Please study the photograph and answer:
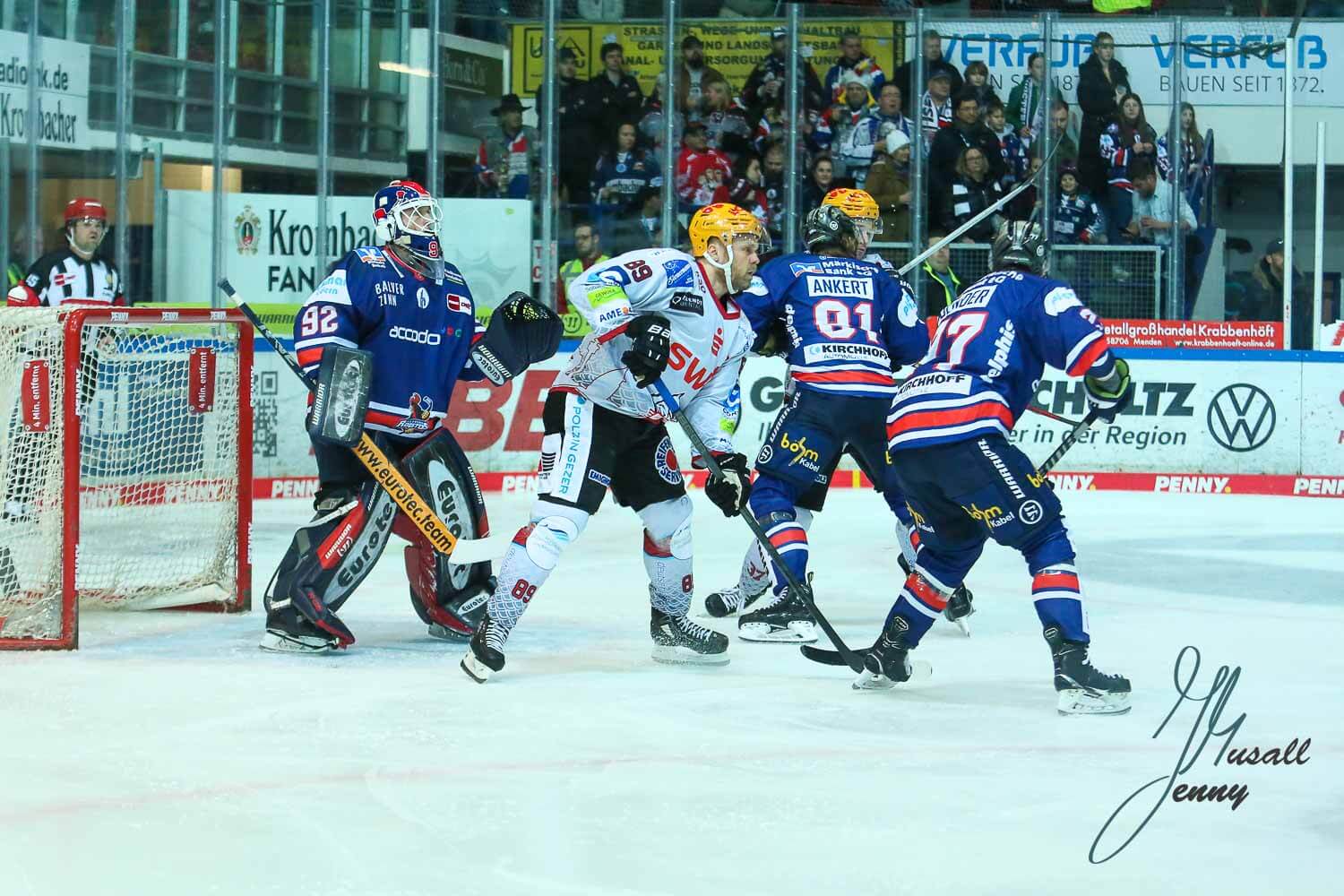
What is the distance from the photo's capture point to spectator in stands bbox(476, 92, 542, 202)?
36.9 feet

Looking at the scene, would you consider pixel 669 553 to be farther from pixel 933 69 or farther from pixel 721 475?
pixel 933 69

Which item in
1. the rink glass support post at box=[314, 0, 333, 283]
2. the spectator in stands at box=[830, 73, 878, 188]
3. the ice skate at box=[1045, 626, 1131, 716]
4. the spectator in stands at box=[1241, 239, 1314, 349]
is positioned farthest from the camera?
the spectator in stands at box=[830, 73, 878, 188]

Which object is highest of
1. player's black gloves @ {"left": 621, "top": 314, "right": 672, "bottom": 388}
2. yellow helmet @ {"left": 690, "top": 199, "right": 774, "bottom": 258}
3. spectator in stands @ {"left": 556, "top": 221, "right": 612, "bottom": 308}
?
spectator in stands @ {"left": 556, "top": 221, "right": 612, "bottom": 308}

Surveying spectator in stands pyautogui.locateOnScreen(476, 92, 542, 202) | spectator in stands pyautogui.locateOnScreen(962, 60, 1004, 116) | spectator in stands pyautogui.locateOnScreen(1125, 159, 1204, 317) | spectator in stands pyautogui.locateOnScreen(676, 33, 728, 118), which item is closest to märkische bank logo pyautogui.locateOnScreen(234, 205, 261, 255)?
spectator in stands pyautogui.locateOnScreen(476, 92, 542, 202)

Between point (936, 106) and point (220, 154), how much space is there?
4.28 meters

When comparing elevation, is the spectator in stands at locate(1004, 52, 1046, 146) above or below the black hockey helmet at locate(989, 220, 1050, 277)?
above

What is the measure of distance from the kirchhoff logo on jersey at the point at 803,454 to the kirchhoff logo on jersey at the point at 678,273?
0.90 meters

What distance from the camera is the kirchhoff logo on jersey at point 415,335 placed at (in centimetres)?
512

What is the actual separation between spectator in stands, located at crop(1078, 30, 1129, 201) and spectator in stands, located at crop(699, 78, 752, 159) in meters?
2.06

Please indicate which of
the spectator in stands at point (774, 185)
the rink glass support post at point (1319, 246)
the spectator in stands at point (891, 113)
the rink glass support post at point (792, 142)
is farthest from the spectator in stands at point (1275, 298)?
the spectator in stands at point (774, 185)

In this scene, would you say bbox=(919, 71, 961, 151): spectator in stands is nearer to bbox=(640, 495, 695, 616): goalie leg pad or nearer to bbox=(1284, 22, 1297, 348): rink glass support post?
bbox=(1284, 22, 1297, 348): rink glass support post

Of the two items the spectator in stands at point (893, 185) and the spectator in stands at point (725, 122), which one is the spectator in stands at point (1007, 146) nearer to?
the spectator in stands at point (893, 185)

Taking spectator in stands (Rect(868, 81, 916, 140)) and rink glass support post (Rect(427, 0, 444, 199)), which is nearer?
rink glass support post (Rect(427, 0, 444, 199))

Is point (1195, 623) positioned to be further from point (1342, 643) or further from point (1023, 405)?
point (1023, 405)
